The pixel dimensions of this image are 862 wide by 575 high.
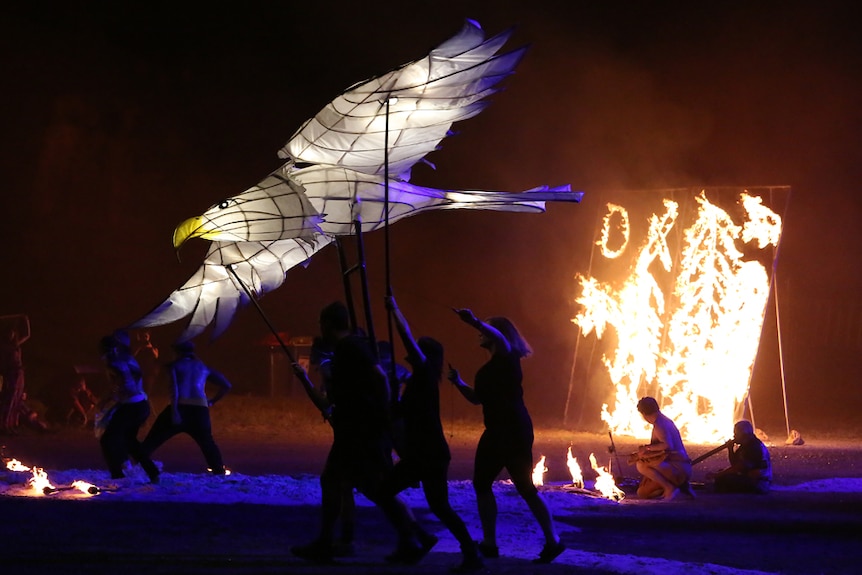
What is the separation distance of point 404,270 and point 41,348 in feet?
31.0

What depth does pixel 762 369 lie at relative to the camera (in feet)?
74.0

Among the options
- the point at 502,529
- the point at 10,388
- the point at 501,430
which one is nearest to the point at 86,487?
the point at 502,529

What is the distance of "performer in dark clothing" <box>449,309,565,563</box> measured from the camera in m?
6.81

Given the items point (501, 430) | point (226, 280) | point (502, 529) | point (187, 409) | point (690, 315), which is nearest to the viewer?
point (501, 430)

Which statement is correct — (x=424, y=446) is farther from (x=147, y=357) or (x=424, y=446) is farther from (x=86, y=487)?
(x=147, y=357)

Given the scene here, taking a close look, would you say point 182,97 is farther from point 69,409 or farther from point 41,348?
point 69,409

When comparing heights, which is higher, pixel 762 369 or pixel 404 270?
pixel 404 270

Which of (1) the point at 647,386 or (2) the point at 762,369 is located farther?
(2) the point at 762,369

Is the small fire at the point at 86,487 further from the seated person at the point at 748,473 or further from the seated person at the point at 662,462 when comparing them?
the seated person at the point at 748,473

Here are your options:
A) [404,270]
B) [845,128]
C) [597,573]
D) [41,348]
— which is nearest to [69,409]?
[41,348]

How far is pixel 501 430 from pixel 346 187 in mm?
2542

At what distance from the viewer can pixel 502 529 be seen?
8.23 meters

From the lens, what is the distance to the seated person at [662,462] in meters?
9.98

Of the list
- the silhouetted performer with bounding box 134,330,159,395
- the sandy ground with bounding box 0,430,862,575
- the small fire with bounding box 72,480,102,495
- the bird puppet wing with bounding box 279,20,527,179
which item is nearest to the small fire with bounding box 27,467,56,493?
the small fire with bounding box 72,480,102,495
